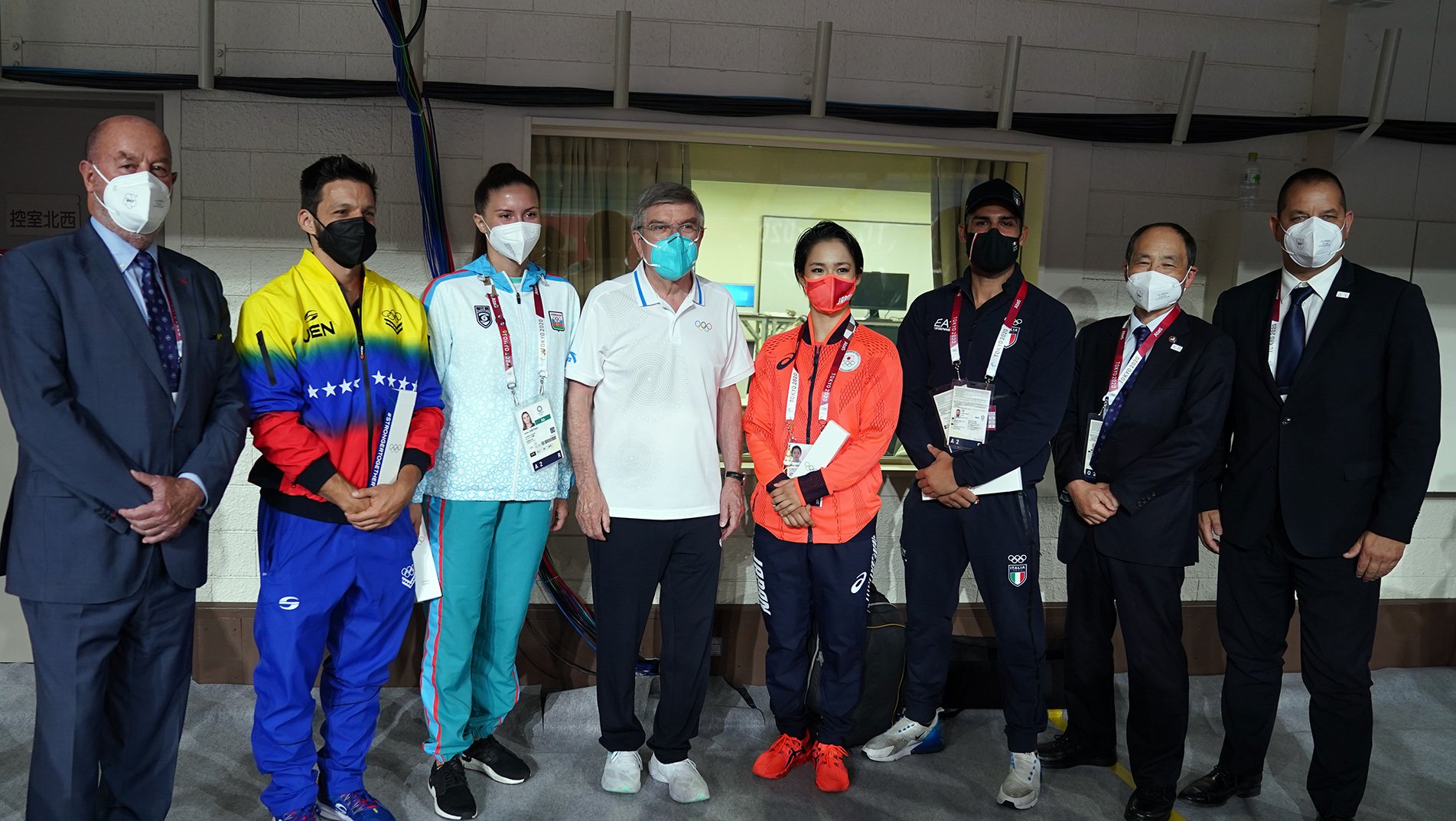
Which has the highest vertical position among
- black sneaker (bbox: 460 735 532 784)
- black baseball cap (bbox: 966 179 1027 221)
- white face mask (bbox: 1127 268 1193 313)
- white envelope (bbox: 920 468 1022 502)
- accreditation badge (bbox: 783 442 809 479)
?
black baseball cap (bbox: 966 179 1027 221)

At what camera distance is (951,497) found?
3.06m

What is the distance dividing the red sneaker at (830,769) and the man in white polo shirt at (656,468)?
39 centimetres

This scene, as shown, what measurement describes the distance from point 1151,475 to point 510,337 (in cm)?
203

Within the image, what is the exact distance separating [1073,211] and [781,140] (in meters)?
1.27

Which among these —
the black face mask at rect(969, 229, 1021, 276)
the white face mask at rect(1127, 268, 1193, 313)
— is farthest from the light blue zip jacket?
the white face mask at rect(1127, 268, 1193, 313)

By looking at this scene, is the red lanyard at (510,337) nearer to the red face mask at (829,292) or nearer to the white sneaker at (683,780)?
the red face mask at (829,292)

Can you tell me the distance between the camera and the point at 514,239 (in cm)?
283

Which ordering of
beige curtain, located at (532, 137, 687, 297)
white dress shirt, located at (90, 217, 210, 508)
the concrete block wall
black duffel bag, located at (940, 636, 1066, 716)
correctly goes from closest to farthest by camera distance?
white dress shirt, located at (90, 217, 210, 508) → the concrete block wall → black duffel bag, located at (940, 636, 1066, 716) → beige curtain, located at (532, 137, 687, 297)

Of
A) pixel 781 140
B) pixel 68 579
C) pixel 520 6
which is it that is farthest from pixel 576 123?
pixel 68 579

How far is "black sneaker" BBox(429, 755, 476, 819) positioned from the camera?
109 inches

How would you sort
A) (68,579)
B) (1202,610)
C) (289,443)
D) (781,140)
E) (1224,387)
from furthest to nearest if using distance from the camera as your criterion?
(1202,610)
(781,140)
(1224,387)
(289,443)
(68,579)

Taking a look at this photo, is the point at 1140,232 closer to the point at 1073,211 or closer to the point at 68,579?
the point at 1073,211

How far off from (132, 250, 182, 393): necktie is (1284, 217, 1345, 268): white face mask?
10.2ft

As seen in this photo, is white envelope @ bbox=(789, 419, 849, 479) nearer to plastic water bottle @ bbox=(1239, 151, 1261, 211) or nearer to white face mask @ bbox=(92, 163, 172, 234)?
white face mask @ bbox=(92, 163, 172, 234)
